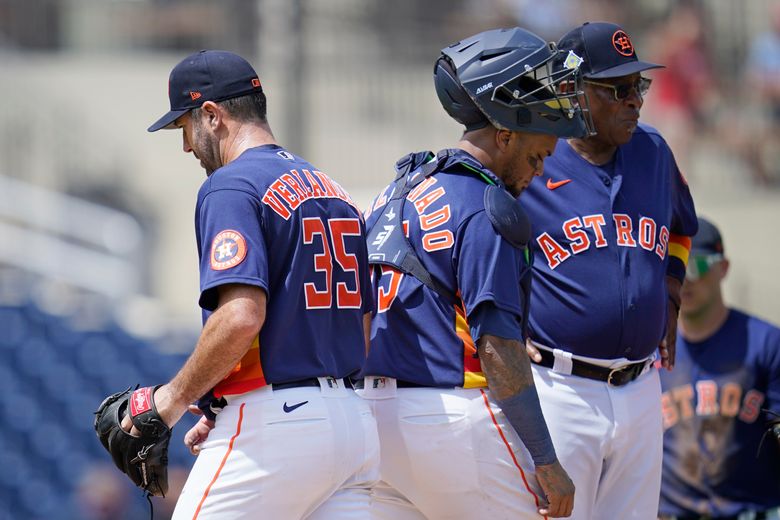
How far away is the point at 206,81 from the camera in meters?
3.54

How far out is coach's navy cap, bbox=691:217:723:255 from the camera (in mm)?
5133

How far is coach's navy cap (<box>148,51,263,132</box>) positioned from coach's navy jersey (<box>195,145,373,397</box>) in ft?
0.65

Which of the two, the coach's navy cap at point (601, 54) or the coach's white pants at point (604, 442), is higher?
the coach's navy cap at point (601, 54)

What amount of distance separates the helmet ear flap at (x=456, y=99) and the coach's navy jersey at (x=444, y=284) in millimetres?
114

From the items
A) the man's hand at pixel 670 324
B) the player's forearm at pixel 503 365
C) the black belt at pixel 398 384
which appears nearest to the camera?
the player's forearm at pixel 503 365

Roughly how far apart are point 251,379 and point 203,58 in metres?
0.97

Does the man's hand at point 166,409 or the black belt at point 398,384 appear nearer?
the man's hand at point 166,409

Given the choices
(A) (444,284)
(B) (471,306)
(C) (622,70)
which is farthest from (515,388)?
(C) (622,70)

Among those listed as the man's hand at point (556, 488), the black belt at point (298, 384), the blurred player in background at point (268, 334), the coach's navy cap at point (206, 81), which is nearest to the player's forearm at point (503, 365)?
the man's hand at point (556, 488)

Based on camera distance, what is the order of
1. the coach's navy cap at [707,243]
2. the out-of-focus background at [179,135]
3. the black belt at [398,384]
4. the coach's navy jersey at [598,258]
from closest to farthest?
1. the black belt at [398,384]
2. the coach's navy jersey at [598,258]
3. the coach's navy cap at [707,243]
4. the out-of-focus background at [179,135]

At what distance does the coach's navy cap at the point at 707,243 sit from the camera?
5133 millimetres

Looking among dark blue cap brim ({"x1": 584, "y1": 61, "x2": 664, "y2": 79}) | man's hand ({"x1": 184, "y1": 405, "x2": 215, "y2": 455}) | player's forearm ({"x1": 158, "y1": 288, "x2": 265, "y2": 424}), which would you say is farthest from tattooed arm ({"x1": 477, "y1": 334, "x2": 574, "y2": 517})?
dark blue cap brim ({"x1": 584, "y1": 61, "x2": 664, "y2": 79})

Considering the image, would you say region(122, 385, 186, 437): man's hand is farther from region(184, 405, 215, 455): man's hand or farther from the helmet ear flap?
the helmet ear flap

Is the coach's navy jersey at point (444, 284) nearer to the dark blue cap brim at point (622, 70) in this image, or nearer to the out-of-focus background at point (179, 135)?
the dark blue cap brim at point (622, 70)
